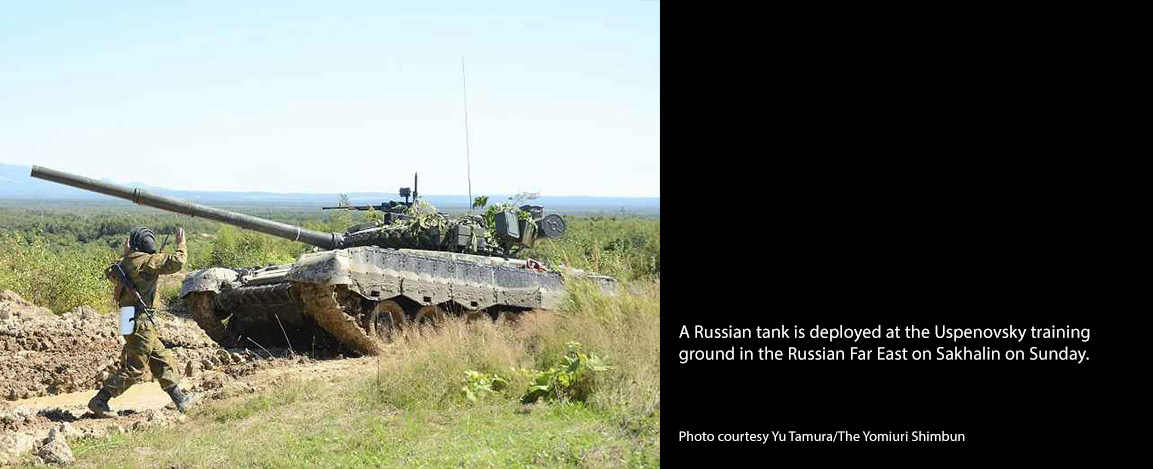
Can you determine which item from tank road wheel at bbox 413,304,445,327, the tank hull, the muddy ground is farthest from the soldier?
tank road wheel at bbox 413,304,445,327

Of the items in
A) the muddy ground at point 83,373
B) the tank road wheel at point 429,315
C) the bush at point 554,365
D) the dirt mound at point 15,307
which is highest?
the bush at point 554,365

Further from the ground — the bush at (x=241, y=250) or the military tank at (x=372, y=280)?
the military tank at (x=372, y=280)

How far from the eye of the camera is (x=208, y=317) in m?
12.6

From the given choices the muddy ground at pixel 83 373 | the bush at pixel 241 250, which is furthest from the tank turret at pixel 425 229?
the bush at pixel 241 250

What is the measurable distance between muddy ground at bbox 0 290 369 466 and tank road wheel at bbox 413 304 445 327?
38.0 inches

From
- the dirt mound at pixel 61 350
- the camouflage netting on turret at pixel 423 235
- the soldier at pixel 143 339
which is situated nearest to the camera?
the soldier at pixel 143 339

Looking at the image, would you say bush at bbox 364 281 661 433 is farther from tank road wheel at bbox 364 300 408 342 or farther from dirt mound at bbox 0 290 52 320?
dirt mound at bbox 0 290 52 320

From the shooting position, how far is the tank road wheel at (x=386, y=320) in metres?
11.9

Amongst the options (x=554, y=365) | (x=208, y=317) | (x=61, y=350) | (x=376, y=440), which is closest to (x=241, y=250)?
(x=208, y=317)

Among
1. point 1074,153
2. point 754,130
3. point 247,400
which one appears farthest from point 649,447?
point 247,400

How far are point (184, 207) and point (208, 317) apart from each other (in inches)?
57.6

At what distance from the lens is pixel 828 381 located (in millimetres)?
3939

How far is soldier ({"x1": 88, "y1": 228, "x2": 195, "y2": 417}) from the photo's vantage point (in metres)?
8.34

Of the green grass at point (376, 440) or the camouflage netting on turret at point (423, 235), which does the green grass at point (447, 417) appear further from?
the camouflage netting on turret at point (423, 235)
